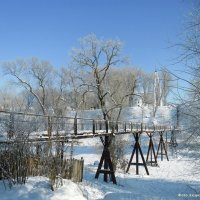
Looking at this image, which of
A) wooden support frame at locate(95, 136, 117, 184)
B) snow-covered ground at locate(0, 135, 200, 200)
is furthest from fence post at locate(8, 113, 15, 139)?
wooden support frame at locate(95, 136, 117, 184)

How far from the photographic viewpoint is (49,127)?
1106 centimetres

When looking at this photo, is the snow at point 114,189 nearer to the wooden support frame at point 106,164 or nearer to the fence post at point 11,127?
the wooden support frame at point 106,164

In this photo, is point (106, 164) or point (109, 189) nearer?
point (109, 189)

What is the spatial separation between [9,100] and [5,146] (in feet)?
194

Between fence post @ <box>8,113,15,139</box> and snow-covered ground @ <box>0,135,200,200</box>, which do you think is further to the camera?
fence post @ <box>8,113,15,139</box>

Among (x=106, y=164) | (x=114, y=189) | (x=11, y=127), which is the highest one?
(x=11, y=127)

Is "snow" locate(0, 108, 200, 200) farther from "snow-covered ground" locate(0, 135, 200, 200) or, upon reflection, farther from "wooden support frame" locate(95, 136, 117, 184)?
"wooden support frame" locate(95, 136, 117, 184)

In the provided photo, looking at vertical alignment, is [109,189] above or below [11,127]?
below

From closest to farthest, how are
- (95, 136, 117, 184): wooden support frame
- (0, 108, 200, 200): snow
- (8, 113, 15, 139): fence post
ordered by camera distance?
1. (0, 108, 200, 200): snow
2. (8, 113, 15, 139): fence post
3. (95, 136, 117, 184): wooden support frame

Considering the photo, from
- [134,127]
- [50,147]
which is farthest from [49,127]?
[134,127]

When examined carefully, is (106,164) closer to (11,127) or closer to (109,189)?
(109,189)

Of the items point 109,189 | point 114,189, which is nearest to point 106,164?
point 114,189

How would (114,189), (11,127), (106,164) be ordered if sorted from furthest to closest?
(106,164), (114,189), (11,127)

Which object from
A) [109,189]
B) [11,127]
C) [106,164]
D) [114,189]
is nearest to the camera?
[11,127]
